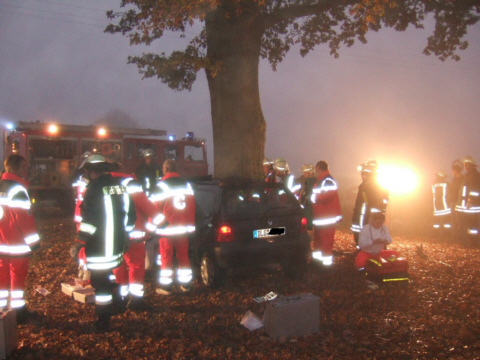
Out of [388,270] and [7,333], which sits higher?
[7,333]

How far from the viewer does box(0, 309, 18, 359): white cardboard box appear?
154 inches

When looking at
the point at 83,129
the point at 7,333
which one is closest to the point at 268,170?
the point at 7,333

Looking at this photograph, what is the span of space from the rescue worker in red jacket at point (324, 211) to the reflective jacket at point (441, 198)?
5.51 meters

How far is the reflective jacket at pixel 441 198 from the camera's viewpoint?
37.3ft

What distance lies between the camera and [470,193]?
401 inches

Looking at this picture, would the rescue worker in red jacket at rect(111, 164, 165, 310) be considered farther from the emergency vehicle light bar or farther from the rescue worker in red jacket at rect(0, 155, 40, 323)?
the emergency vehicle light bar

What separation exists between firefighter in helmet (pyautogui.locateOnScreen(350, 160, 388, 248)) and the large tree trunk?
2.16 meters

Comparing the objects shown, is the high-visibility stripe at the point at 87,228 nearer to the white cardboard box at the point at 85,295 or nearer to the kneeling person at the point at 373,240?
the white cardboard box at the point at 85,295

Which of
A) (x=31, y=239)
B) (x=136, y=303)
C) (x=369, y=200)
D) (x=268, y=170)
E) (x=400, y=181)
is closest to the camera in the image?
(x=31, y=239)

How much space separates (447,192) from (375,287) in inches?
253

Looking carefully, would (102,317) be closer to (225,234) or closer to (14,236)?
(14,236)

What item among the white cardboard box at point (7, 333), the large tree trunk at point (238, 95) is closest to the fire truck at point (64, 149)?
the large tree trunk at point (238, 95)

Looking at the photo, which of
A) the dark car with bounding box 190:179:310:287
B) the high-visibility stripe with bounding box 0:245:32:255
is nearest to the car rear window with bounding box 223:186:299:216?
the dark car with bounding box 190:179:310:287

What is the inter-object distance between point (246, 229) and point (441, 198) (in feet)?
25.0
